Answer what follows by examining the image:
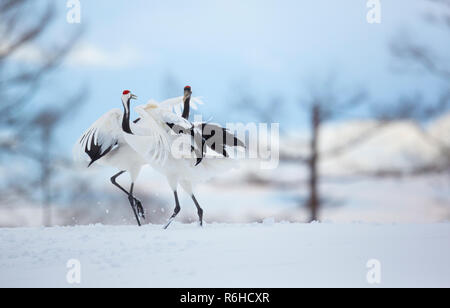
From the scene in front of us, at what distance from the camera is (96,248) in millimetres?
7246

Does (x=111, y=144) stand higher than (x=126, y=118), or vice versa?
(x=126, y=118)

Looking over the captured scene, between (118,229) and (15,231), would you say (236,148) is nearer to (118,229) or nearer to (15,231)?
(118,229)

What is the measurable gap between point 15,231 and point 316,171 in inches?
268

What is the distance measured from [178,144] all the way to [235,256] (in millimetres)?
2576

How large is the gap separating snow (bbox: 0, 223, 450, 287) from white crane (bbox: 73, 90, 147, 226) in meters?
1.40

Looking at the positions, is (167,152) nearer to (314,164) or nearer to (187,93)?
(187,93)

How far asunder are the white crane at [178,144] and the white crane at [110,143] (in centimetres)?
63

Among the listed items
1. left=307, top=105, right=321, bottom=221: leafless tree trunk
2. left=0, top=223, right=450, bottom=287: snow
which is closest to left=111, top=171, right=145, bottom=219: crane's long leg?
left=0, top=223, right=450, bottom=287: snow

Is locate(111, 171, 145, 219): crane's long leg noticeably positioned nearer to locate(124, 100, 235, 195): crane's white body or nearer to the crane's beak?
locate(124, 100, 235, 195): crane's white body

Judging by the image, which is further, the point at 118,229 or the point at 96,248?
the point at 118,229

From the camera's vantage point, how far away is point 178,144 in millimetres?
8367

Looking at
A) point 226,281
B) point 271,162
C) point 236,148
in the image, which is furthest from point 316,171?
point 226,281

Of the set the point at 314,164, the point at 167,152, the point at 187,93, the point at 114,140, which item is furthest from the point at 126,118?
the point at 314,164
